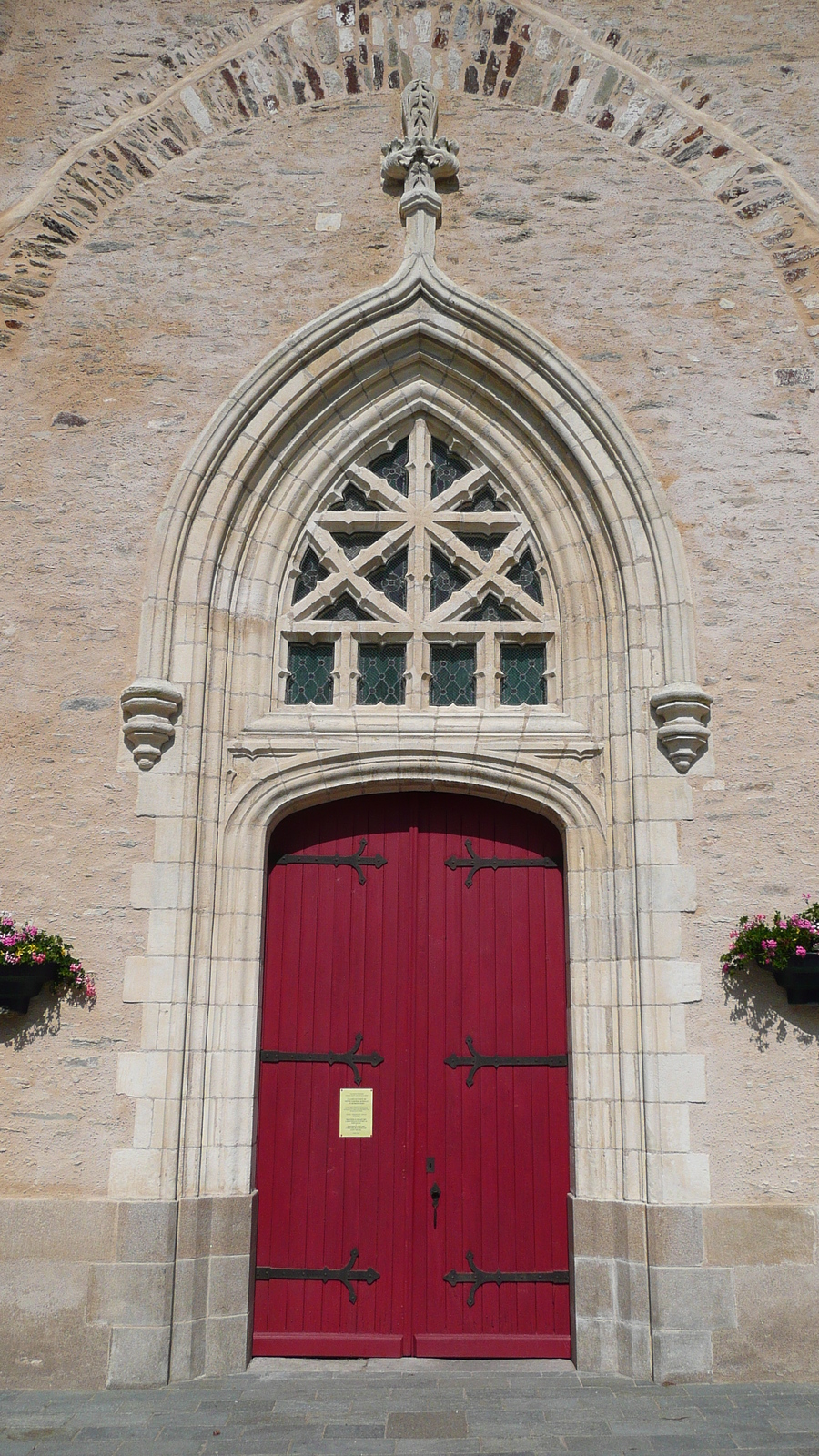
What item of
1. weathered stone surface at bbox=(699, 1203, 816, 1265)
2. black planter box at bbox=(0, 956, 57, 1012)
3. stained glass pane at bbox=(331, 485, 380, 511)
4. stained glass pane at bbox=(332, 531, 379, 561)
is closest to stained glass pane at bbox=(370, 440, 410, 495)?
stained glass pane at bbox=(331, 485, 380, 511)

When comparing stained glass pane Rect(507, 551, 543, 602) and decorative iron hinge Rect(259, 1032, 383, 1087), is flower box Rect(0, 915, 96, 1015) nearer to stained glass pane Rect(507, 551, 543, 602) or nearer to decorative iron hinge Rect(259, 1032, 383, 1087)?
decorative iron hinge Rect(259, 1032, 383, 1087)

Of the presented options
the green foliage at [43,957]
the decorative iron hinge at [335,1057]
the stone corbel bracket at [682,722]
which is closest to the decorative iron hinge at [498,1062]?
the decorative iron hinge at [335,1057]

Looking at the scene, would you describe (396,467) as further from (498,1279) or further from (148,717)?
(498,1279)

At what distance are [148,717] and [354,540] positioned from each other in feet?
4.78

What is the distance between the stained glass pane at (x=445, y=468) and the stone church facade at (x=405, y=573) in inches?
2.6

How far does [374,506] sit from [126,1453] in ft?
13.7

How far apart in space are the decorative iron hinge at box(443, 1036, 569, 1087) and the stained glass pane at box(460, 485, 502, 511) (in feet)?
8.92

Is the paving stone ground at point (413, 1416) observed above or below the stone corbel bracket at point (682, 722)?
below

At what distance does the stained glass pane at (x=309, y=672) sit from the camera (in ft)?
18.1

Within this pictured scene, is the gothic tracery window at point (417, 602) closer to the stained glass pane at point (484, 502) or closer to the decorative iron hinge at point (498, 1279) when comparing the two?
the stained glass pane at point (484, 502)

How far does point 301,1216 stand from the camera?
5.02 metres

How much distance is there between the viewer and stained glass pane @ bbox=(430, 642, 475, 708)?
5512mm

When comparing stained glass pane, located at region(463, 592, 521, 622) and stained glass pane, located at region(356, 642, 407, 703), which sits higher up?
stained glass pane, located at region(463, 592, 521, 622)

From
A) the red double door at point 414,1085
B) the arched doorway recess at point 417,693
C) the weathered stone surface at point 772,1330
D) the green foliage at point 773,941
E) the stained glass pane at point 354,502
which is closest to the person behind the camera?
the weathered stone surface at point 772,1330
